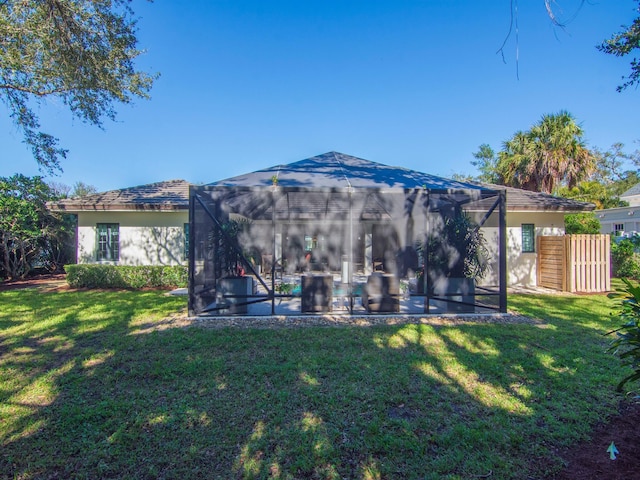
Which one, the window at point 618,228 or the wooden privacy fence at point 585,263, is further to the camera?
the window at point 618,228

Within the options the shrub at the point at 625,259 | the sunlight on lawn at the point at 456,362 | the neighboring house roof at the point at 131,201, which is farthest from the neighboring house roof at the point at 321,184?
the shrub at the point at 625,259

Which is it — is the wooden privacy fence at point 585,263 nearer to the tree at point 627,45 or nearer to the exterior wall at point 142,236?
the tree at point 627,45

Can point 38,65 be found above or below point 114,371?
above

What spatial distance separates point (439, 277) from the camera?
7156 mm

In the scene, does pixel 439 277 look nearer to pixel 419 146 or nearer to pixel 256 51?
pixel 256 51

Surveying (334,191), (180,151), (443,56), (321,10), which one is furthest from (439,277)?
(180,151)

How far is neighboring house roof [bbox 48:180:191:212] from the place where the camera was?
37.2ft

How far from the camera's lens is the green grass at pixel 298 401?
2434mm

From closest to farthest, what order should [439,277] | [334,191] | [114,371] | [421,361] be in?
1. [114,371]
2. [421,361]
3. [334,191]
4. [439,277]

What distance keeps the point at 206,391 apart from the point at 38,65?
943 centimetres

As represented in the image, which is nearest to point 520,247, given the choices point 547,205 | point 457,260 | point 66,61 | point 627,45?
point 547,205

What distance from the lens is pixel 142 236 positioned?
11.9 metres

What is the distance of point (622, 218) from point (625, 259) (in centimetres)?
809

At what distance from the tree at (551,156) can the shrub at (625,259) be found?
14.0ft
